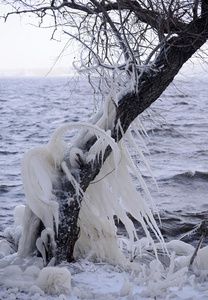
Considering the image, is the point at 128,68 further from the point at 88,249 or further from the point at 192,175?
the point at 192,175

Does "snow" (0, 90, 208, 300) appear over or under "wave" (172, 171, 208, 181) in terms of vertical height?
over

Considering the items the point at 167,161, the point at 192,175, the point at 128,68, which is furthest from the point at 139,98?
the point at 167,161

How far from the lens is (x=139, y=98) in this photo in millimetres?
4184

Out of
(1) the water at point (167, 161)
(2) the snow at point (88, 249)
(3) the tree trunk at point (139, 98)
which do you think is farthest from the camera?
(1) the water at point (167, 161)

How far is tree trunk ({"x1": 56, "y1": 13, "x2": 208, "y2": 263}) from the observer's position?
13.5ft

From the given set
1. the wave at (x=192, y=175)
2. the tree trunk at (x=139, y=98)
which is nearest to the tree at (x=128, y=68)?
the tree trunk at (x=139, y=98)

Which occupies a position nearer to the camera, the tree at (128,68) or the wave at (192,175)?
the tree at (128,68)

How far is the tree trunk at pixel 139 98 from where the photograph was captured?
13.5ft

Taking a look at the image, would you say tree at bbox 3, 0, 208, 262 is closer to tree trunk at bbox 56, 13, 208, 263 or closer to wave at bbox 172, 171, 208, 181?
tree trunk at bbox 56, 13, 208, 263

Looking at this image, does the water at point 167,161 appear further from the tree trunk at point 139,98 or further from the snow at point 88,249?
the snow at point 88,249

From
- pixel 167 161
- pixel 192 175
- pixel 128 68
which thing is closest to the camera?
pixel 128 68

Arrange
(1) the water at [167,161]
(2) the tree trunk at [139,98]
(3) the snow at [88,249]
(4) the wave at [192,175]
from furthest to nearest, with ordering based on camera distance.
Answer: (4) the wave at [192,175]
(1) the water at [167,161]
(2) the tree trunk at [139,98]
(3) the snow at [88,249]

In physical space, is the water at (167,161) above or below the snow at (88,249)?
below

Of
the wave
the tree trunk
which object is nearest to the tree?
the tree trunk
